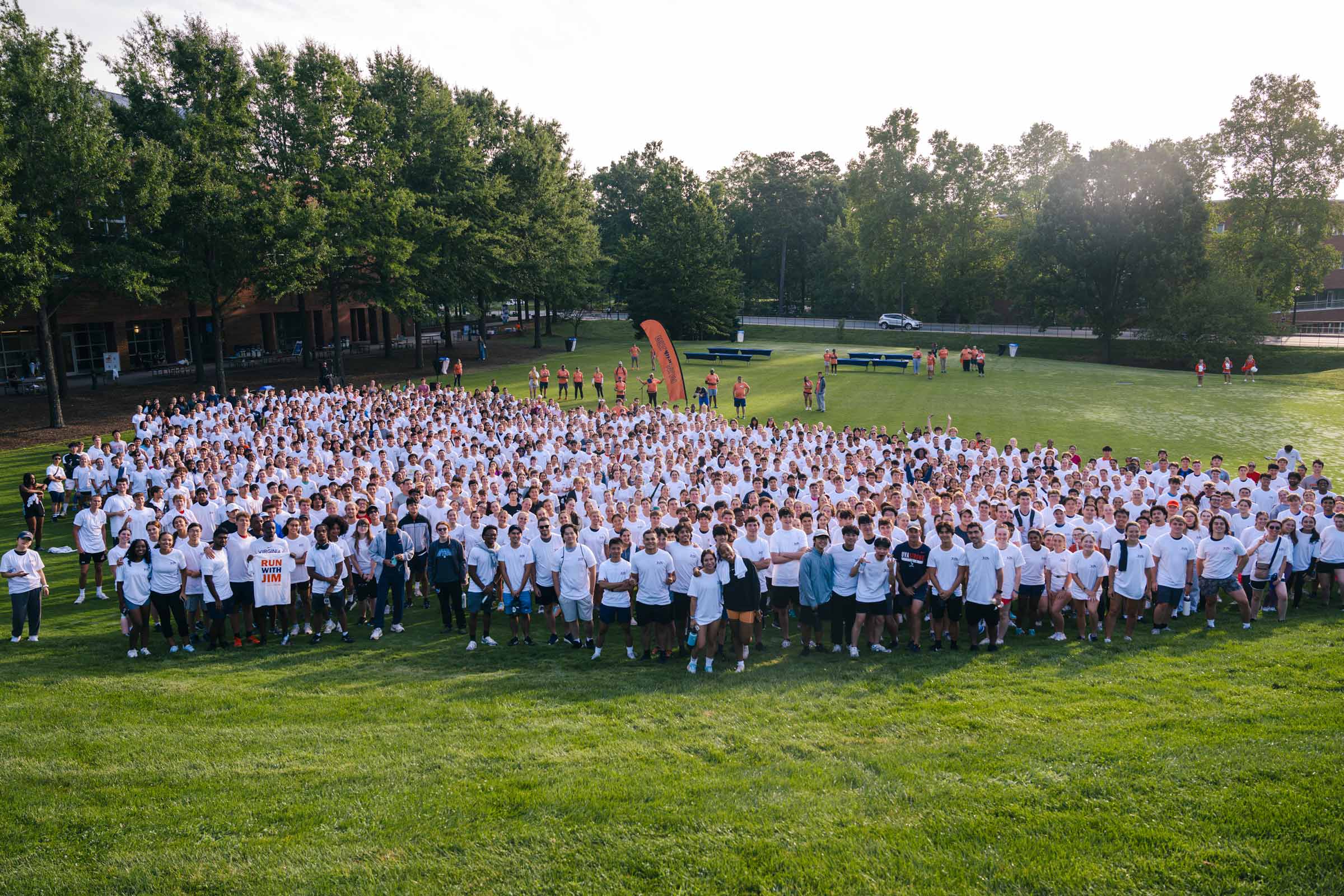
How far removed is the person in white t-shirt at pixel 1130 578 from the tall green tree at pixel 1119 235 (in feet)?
149

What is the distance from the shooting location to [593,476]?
15102 mm

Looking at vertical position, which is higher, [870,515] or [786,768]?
[870,515]

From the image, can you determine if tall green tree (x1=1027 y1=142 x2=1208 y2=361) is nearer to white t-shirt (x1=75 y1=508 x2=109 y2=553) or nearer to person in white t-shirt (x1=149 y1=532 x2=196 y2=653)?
white t-shirt (x1=75 y1=508 x2=109 y2=553)

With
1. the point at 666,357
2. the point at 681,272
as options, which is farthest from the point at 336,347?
the point at 681,272

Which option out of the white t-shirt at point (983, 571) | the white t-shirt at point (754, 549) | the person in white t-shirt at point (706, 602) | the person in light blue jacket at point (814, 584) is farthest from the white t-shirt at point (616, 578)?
the white t-shirt at point (983, 571)

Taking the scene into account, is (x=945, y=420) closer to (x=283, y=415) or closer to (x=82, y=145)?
(x=283, y=415)

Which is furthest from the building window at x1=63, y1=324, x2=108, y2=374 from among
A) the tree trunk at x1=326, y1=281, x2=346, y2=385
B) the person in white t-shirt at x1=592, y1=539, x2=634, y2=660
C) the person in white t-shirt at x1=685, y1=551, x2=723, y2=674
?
the person in white t-shirt at x1=685, y1=551, x2=723, y2=674

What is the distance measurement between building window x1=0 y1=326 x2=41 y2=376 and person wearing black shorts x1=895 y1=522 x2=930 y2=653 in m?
39.1

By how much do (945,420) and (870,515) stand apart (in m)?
19.1

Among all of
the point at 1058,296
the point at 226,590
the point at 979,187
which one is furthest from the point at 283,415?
the point at 979,187

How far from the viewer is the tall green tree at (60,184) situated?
74.4ft

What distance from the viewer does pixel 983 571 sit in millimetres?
9508

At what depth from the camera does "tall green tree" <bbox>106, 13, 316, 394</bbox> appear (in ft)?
91.6

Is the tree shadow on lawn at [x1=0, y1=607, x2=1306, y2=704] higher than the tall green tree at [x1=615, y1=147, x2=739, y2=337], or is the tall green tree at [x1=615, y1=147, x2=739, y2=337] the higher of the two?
the tall green tree at [x1=615, y1=147, x2=739, y2=337]
